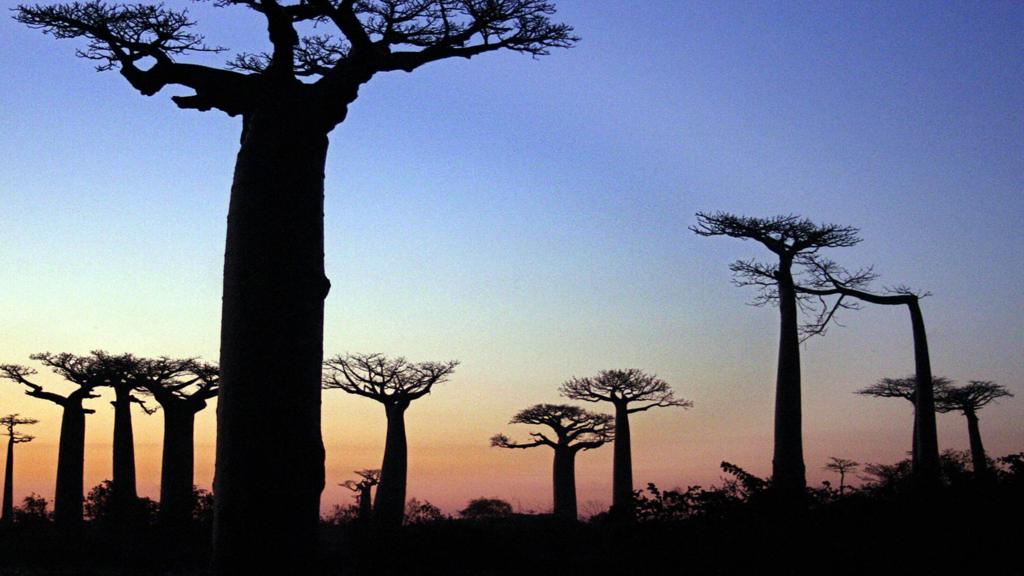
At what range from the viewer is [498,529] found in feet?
39.6

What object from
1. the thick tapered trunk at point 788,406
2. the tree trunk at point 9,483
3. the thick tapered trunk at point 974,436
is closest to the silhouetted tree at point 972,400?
the thick tapered trunk at point 974,436

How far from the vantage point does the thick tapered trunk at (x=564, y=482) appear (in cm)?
2586

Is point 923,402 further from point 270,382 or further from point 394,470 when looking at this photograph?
point 270,382

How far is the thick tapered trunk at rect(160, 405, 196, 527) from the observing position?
18.9 metres

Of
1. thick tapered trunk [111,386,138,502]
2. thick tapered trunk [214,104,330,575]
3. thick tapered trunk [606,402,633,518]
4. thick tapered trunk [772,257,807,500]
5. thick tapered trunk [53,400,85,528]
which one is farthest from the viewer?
thick tapered trunk [606,402,633,518]

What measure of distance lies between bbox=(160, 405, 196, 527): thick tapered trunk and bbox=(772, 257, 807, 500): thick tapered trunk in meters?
10.6

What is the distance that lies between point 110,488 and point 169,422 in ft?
8.89

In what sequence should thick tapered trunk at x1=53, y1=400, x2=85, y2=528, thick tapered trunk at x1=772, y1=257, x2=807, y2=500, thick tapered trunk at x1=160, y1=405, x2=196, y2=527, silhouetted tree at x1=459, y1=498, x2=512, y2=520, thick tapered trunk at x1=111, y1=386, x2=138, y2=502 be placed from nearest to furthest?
thick tapered trunk at x1=772, y1=257, x2=807, y2=500
thick tapered trunk at x1=160, y1=405, x2=196, y2=527
thick tapered trunk at x1=53, y1=400, x2=85, y2=528
thick tapered trunk at x1=111, y1=386, x2=138, y2=502
silhouetted tree at x1=459, y1=498, x2=512, y2=520

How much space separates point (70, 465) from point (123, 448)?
1.04m

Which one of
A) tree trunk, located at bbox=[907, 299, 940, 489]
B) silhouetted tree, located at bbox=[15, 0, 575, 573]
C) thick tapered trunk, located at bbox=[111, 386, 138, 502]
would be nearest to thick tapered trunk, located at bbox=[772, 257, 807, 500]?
tree trunk, located at bbox=[907, 299, 940, 489]

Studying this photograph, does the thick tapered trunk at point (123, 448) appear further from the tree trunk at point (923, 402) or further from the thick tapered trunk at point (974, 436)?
the thick tapered trunk at point (974, 436)

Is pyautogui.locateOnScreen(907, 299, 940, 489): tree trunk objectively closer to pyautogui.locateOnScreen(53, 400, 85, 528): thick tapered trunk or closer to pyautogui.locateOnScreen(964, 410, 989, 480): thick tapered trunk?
pyautogui.locateOnScreen(964, 410, 989, 480): thick tapered trunk

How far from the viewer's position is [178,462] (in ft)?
63.2

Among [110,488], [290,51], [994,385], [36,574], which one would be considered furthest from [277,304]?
[994,385]
